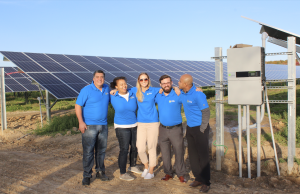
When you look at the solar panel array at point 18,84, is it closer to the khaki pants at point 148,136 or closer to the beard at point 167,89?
the khaki pants at point 148,136

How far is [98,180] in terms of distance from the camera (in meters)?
4.57

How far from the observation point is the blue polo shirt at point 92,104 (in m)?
4.27

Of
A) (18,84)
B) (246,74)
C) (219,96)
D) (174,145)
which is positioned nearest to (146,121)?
(174,145)

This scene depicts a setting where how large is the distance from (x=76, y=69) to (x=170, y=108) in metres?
8.74

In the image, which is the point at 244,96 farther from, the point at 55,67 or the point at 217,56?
the point at 55,67

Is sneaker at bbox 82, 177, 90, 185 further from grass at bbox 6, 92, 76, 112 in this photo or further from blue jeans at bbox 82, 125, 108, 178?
grass at bbox 6, 92, 76, 112

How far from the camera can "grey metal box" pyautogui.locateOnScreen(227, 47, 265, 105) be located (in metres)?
4.36

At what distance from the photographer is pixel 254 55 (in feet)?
14.3

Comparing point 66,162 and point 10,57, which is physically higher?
point 10,57

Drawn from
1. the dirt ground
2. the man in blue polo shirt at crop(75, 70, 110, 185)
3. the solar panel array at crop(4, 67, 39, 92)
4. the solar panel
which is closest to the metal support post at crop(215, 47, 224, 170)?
the dirt ground

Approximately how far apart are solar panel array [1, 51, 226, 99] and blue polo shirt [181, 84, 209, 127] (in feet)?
18.9

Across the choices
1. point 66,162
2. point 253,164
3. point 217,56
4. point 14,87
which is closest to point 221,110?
point 217,56

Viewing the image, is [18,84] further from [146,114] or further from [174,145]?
[174,145]

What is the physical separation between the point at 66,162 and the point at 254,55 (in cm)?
426
